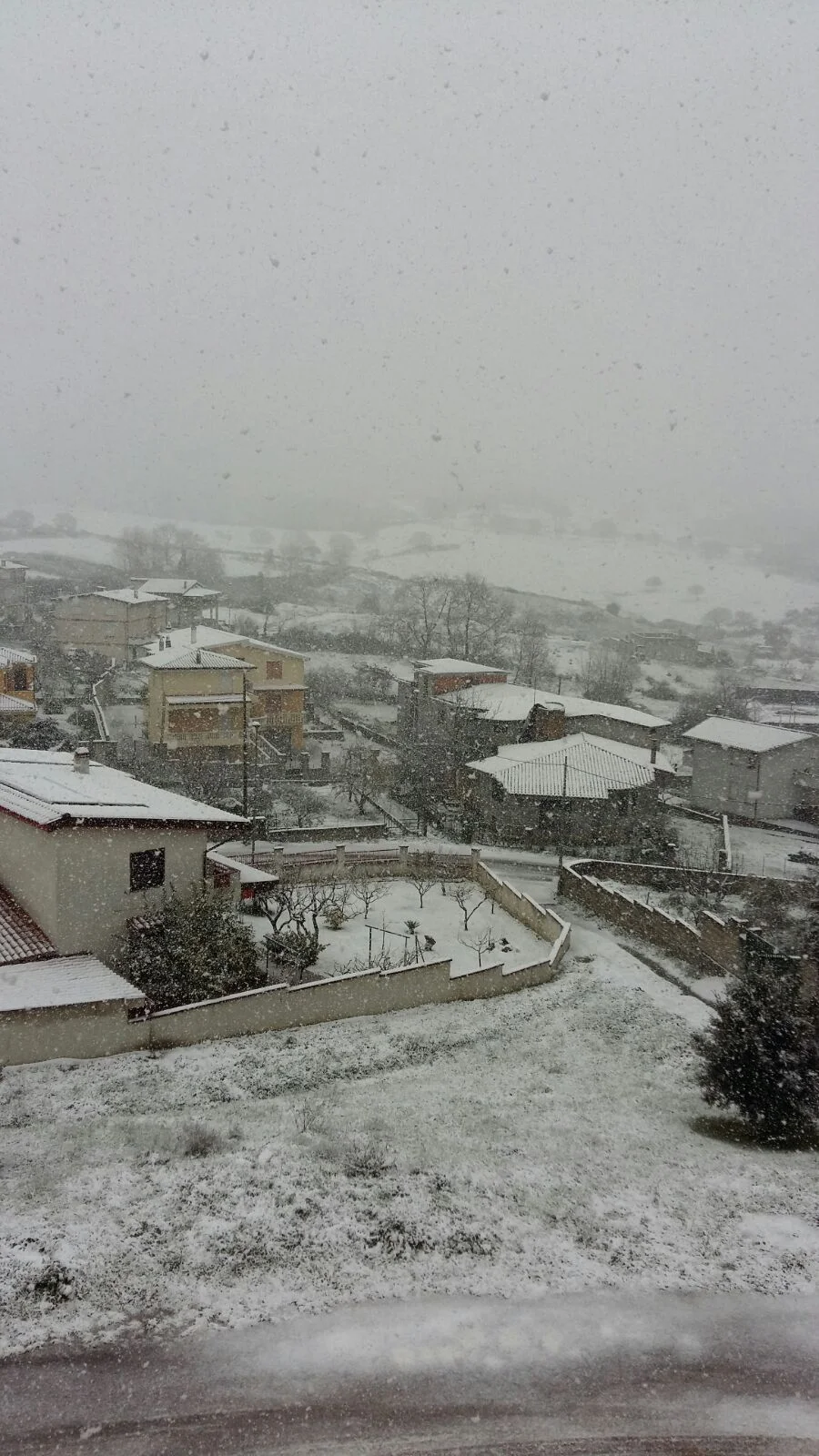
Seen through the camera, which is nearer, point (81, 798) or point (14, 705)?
point (81, 798)

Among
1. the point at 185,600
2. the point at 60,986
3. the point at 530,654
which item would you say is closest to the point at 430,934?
the point at 60,986

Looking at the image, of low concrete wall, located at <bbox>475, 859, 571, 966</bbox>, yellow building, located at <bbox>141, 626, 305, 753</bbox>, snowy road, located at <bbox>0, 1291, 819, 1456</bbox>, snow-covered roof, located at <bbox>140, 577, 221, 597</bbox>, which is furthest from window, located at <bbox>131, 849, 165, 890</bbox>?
snow-covered roof, located at <bbox>140, 577, 221, 597</bbox>

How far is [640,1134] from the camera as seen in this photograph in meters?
11.4

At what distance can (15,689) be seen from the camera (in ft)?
125

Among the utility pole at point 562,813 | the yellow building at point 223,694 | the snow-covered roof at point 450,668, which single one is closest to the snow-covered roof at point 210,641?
the yellow building at point 223,694

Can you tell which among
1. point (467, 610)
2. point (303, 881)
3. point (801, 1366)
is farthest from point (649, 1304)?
point (467, 610)

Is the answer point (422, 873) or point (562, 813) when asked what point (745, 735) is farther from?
point (422, 873)

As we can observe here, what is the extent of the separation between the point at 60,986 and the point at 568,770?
24.0 metres

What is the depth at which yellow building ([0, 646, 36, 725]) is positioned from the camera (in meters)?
37.0

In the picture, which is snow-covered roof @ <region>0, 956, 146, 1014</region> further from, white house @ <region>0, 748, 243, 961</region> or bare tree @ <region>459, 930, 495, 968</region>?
bare tree @ <region>459, 930, 495, 968</region>

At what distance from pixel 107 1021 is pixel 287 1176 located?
209 inches

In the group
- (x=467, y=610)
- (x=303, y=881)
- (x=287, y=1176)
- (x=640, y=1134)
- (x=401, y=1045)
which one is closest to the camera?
(x=287, y=1176)

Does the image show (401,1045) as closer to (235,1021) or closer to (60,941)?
(235,1021)

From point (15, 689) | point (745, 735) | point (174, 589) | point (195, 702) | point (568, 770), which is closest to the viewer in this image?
point (568, 770)
